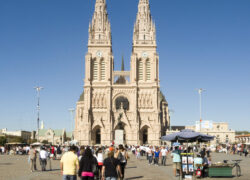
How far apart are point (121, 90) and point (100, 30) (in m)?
14.9

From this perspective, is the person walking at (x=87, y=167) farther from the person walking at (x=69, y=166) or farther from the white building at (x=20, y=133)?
the white building at (x=20, y=133)

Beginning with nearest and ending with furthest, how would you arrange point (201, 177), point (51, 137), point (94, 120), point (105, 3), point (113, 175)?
point (113, 175)
point (201, 177)
point (94, 120)
point (105, 3)
point (51, 137)

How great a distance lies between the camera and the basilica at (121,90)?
260ft

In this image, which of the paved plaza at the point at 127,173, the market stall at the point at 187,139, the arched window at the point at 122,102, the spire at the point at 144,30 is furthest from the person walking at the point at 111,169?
the arched window at the point at 122,102

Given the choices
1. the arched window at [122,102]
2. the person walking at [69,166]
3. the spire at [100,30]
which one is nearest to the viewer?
the person walking at [69,166]

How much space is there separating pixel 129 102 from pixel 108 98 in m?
4.97

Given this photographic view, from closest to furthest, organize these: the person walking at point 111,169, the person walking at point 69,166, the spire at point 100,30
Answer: the person walking at point 111,169, the person walking at point 69,166, the spire at point 100,30

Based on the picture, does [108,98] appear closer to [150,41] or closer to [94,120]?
[94,120]

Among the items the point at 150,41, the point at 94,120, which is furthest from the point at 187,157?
the point at 150,41

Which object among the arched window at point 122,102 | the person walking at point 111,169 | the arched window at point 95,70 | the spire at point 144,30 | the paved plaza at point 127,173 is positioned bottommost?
the paved plaza at point 127,173

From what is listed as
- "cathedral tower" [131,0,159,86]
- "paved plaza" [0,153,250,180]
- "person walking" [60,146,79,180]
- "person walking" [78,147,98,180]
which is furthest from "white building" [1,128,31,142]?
"person walking" [78,147,98,180]

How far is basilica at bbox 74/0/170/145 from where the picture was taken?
79.1 m

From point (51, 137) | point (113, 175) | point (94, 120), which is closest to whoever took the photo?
point (113, 175)

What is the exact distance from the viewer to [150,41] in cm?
8431
